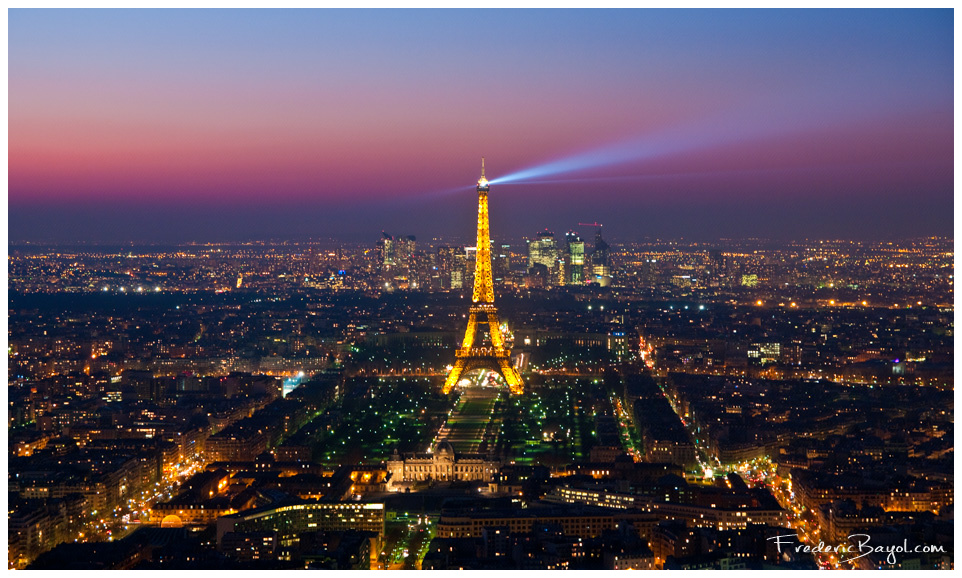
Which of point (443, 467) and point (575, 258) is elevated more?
point (575, 258)

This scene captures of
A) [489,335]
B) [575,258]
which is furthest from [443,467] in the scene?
[575,258]

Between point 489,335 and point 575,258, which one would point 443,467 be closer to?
point 489,335

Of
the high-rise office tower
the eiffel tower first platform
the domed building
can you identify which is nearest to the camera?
the domed building

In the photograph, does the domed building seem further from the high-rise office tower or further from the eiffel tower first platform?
the high-rise office tower

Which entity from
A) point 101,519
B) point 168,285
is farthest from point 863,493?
point 168,285

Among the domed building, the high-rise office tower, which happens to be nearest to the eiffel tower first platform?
the domed building
